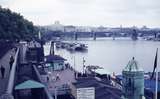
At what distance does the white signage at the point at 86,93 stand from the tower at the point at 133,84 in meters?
13.7

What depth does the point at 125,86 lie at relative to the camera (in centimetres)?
549

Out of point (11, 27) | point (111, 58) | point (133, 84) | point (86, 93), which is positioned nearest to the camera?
point (133, 84)

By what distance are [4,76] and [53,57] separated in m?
22.0

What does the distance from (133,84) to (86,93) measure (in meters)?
15.8

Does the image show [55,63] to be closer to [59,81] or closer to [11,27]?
[59,81]

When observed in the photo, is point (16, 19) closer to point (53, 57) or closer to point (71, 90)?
point (53, 57)

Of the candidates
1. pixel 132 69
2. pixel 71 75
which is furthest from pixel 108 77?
pixel 132 69

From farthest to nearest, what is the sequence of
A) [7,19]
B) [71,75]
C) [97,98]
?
[7,19] → [71,75] → [97,98]

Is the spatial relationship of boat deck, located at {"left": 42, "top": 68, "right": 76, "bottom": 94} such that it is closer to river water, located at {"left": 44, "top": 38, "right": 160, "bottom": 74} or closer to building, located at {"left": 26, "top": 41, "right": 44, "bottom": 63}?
building, located at {"left": 26, "top": 41, "right": 44, "bottom": 63}

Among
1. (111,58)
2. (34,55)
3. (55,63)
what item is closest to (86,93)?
(55,63)

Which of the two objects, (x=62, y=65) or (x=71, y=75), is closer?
(x=71, y=75)

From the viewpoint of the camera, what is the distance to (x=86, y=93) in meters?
21.1

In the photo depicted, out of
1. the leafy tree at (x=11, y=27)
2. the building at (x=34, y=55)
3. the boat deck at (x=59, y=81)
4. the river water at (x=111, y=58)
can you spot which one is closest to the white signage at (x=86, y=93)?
the boat deck at (x=59, y=81)

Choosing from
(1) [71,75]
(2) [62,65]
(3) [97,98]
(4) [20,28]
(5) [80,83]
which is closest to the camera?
(3) [97,98]
